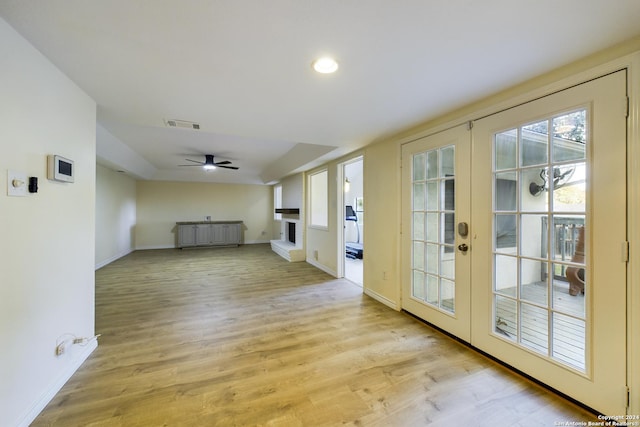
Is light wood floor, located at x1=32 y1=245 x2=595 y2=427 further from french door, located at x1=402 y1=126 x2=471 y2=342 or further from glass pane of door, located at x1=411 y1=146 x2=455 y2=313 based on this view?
glass pane of door, located at x1=411 y1=146 x2=455 y2=313

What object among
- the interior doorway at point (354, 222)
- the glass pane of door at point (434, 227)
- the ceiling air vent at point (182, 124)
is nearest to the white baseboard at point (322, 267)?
the interior doorway at point (354, 222)

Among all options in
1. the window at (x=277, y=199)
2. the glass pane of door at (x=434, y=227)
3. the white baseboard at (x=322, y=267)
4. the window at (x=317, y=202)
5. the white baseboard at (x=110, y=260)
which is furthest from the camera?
the window at (x=277, y=199)

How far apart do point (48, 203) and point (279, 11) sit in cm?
185

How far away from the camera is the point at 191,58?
159cm

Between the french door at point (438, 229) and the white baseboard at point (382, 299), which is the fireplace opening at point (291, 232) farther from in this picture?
the french door at point (438, 229)

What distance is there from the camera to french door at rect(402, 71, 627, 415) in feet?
4.79

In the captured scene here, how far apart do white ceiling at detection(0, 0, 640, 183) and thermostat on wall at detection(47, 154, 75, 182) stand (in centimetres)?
60

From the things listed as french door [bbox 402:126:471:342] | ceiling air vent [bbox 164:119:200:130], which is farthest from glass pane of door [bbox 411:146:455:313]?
ceiling air vent [bbox 164:119:200:130]

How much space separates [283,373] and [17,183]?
6.66ft

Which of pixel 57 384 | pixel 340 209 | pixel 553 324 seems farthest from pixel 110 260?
pixel 553 324

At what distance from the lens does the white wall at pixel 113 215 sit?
526cm

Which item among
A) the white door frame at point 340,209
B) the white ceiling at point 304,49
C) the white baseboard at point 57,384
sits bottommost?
the white baseboard at point 57,384

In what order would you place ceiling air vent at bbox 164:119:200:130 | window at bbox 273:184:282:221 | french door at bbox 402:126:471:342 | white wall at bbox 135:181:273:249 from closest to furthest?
french door at bbox 402:126:471:342, ceiling air vent at bbox 164:119:200:130, white wall at bbox 135:181:273:249, window at bbox 273:184:282:221

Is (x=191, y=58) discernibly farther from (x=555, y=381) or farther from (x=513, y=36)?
(x=555, y=381)
